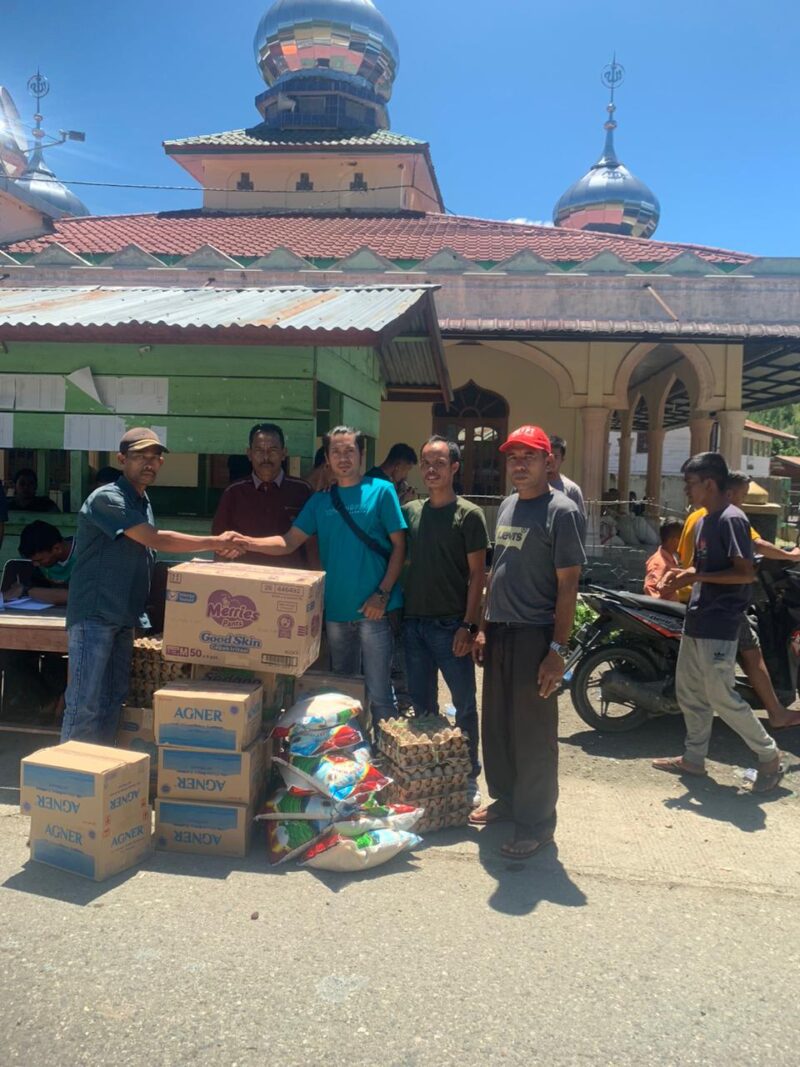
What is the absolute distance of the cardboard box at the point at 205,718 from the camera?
11.5 ft

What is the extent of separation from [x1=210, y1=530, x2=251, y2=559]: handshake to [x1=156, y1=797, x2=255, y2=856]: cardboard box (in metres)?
1.28

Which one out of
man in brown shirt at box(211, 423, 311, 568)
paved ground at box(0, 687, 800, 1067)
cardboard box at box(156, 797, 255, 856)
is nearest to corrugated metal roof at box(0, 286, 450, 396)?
man in brown shirt at box(211, 423, 311, 568)

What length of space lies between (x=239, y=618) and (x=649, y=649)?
294 cm

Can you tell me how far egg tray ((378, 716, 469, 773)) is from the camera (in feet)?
12.2

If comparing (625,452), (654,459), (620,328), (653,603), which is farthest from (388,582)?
(654,459)

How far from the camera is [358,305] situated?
6.29 m

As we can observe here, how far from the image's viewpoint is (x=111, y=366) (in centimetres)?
577

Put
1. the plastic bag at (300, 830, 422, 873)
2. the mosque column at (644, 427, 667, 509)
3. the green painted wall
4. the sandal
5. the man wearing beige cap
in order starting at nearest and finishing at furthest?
1. the plastic bag at (300, 830, 422, 873)
2. the man wearing beige cap
3. the sandal
4. the green painted wall
5. the mosque column at (644, 427, 667, 509)

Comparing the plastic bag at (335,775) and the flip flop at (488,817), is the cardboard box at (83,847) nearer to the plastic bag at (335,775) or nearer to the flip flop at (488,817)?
the plastic bag at (335,775)

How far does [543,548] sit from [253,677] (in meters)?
1.54

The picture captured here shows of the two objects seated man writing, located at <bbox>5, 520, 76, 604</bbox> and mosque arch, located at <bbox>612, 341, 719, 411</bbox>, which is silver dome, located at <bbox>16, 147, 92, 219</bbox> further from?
seated man writing, located at <bbox>5, 520, 76, 604</bbox>

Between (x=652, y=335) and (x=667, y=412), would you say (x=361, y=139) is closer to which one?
(x=667, y=412)

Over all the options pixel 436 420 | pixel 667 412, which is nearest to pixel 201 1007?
pixel 436 420

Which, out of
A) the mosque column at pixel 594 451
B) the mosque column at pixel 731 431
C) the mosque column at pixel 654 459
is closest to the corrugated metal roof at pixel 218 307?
the mosque column at pixel 594 451
